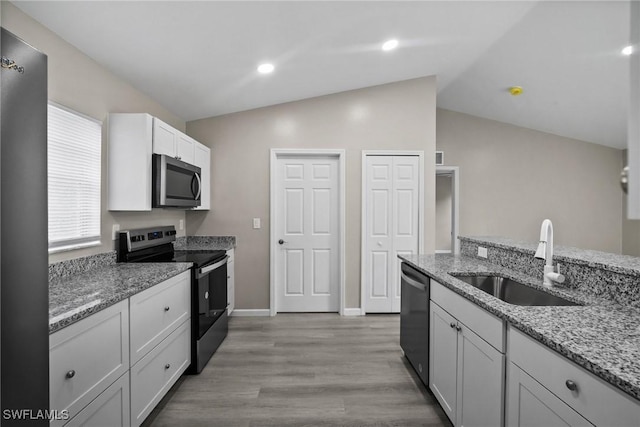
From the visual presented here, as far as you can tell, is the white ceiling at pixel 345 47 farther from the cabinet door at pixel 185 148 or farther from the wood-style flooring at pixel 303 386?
the wood-style flooring at pixel 303 386

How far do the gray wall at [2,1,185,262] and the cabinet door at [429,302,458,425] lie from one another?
2.40m

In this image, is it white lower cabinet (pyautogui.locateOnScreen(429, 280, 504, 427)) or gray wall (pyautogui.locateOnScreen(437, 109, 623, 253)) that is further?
gray wall (pyautogui.locateOnScreen(437, 109, 623, 253))

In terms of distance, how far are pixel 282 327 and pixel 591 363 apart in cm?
301

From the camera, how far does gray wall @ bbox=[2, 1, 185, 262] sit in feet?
5.77

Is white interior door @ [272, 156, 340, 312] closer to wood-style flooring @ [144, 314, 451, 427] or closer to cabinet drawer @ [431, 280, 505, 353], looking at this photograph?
wood-style flooring @ [144, 314, 451, 427]

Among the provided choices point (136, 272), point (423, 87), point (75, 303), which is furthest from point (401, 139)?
point (75, 303)

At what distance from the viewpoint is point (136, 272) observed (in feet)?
6.89

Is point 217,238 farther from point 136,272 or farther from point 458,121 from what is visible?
point 458,121

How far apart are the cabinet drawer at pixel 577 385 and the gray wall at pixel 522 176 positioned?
4590 millimetres

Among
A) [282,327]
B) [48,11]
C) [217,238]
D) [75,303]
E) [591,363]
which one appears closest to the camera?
[591,363]

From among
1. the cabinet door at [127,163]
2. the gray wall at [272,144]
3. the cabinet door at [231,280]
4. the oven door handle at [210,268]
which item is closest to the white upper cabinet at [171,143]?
the cabinet door at [127,163]

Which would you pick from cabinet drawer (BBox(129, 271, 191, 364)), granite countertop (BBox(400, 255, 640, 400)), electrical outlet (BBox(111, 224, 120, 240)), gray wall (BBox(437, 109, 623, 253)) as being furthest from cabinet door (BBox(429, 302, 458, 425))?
gray wall (BBox(437, 109, 623, 253))

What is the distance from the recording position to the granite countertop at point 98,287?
1.29 m

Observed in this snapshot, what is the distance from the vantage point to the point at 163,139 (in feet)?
8.74
